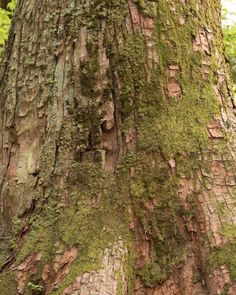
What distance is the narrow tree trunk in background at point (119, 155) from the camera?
9.76 ft

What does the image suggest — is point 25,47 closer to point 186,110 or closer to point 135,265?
point 186,110

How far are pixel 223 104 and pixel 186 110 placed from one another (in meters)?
0.32

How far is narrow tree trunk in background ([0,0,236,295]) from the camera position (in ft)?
9.76

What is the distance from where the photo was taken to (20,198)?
3.32m

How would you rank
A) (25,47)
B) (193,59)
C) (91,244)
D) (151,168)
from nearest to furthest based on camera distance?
(91,244)
(151,168)
(193,59)
(25,47)

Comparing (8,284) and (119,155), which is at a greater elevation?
(119,155)

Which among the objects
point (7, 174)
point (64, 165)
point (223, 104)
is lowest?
point (7, 174)

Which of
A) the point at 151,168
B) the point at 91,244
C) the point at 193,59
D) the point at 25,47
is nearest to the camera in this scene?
the point at 91,244

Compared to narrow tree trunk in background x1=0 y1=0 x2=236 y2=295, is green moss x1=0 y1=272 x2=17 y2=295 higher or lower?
lower

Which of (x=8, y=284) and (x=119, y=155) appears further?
(x=119, y=155)

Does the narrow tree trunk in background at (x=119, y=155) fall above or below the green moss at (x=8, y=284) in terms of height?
above

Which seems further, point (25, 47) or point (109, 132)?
point (25, 47)

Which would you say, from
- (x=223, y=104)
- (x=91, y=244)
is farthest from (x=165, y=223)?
(x=223, y=104)

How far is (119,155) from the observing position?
3.16 m
